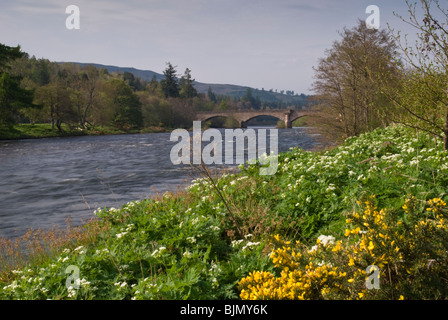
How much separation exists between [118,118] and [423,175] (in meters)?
60.5

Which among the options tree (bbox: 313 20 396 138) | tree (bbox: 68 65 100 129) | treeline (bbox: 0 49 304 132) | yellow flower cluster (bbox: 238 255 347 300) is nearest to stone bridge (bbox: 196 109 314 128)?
treeline (bbox: 0 49 304 132)

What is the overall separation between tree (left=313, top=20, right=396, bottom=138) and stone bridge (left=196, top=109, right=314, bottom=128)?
43729mm

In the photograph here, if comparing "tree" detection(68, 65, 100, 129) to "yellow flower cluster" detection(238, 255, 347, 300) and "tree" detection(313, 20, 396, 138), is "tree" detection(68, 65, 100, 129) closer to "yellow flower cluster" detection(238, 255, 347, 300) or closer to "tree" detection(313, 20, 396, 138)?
"tree" detection(313, 20, 396, 138)

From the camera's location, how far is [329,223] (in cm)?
584

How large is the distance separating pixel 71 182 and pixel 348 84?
17923 mm

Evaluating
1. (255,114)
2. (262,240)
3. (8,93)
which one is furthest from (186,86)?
(262,240)

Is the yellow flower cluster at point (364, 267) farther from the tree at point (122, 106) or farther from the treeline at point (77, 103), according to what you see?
the tree at point (122, 106)

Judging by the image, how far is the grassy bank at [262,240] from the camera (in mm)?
3154

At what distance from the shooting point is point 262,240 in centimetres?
522

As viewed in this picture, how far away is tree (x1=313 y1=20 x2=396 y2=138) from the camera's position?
22891mm

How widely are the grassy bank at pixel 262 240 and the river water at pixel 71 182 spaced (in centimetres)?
117
